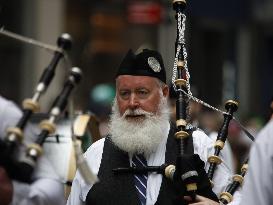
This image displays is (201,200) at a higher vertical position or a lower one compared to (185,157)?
lower

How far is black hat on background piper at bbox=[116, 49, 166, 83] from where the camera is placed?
6.21 meters

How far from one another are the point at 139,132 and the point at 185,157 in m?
0.81

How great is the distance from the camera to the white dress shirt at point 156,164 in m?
5.91

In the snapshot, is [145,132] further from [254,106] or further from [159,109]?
[254,106]

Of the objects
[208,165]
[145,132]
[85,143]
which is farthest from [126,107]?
[85,143]

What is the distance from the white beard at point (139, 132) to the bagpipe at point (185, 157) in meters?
0.19

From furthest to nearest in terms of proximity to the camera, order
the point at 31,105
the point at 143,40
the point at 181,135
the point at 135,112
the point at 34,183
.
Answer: the point at 143,40, the point at 135,112, the point at 181,135, the point at 34,183, the point at 31,105

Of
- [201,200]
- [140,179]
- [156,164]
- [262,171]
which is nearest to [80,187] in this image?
[140,179]

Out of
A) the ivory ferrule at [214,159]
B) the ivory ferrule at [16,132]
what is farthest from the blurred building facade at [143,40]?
the ivory ferrule at [16,132]

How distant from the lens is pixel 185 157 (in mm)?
5391

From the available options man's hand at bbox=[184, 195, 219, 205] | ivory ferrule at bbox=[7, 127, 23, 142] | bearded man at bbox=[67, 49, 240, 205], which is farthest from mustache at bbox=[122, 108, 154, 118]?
ivory ferrule at bbox=[7, 127, 23, 142]

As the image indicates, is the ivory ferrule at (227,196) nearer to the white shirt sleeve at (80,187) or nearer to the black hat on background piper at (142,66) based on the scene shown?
the white shirt sleeve at (80,187)

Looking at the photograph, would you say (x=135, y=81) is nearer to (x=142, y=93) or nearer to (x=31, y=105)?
(x=142, y=93)

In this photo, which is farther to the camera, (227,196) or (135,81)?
(135,81)
